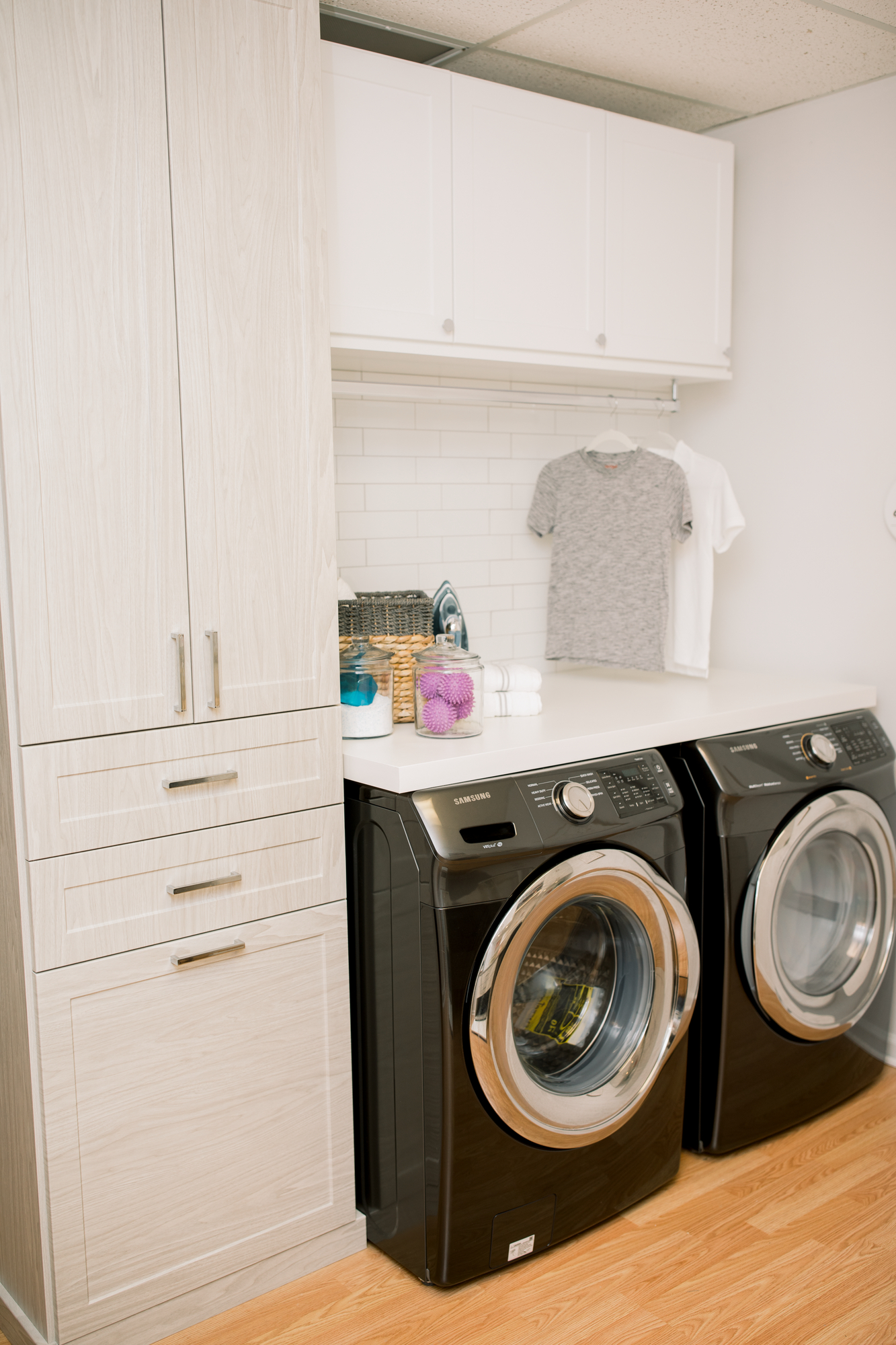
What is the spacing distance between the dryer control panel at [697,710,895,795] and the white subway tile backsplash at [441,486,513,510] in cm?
92

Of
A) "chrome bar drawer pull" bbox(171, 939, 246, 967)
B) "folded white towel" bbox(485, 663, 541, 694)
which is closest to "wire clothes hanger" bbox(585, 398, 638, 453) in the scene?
"folded white towel" bbox(485, 663, 541, 694)

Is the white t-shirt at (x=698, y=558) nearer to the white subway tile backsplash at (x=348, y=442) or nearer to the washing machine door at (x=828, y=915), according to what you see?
the washing machine door at (x=828, y=915)

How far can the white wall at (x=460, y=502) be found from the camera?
263cm

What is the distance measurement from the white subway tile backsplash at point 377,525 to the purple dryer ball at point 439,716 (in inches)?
24.7

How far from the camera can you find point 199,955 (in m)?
1.86

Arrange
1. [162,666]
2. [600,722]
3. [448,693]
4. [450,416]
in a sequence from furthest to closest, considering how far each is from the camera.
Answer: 1. [450,416]
2. [600,722]
3. [448,693]
4. [162,666]

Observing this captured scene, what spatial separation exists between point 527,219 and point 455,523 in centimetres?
76

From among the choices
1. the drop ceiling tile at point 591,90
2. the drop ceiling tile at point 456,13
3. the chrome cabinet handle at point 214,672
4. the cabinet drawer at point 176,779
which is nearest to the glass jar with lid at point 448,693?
the cabinet drawer at point 176,779

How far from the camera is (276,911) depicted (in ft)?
6.46

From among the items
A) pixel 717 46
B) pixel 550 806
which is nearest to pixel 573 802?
pixel 550 806

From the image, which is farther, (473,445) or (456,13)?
(473,445)

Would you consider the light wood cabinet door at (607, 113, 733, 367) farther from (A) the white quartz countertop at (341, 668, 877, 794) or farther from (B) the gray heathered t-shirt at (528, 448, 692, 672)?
(A) the white quartz countertop at (341, 668, 877, 794)

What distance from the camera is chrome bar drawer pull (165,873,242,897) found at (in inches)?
71.8

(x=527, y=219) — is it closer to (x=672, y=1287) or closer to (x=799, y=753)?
(x=799, y=753)
